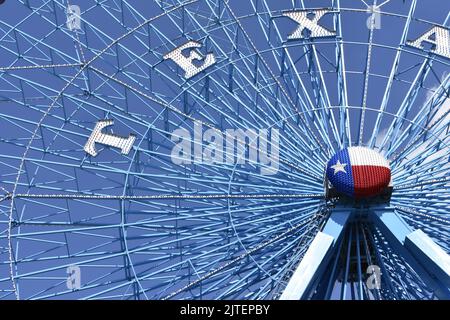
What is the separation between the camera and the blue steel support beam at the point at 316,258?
20547 mm

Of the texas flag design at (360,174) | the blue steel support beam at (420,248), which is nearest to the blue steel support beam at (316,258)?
the texas flag design at (360,174)

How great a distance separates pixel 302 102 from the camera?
2723cm

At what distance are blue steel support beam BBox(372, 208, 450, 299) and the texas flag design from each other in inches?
36.2

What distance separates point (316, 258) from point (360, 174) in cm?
246

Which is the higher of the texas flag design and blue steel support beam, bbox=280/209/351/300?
the texas flag design

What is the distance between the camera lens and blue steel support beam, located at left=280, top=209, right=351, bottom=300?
20.5m

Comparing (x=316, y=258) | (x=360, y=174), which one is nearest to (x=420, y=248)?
(x=360, y=174)

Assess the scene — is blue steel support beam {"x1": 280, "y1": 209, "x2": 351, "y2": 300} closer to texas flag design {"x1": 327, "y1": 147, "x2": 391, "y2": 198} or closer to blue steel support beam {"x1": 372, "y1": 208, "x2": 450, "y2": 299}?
texas flag design {"x1": 327, "y1": 147, "x2": 391, "y2": 198}

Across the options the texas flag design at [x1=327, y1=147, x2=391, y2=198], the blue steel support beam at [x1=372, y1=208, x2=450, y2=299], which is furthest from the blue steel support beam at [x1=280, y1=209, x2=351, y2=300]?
the blue steel support beam at [x1=372, y1=208, x2=450, y2=299]

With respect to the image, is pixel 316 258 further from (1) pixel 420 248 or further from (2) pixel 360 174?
(1) pixel 420 248

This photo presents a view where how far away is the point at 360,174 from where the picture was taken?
2206 cm

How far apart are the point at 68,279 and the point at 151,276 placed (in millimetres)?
2282
